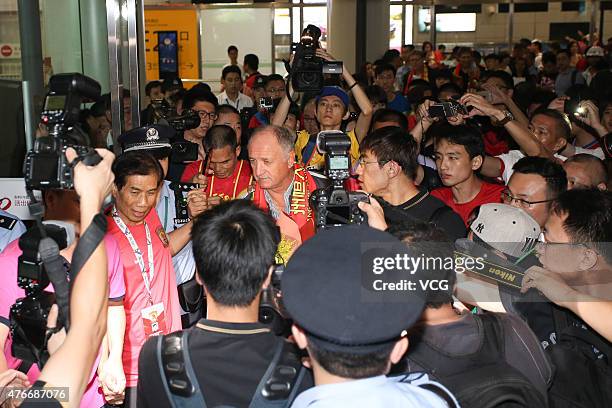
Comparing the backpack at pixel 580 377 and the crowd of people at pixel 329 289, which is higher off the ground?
the crowd of people at pixel 329 289

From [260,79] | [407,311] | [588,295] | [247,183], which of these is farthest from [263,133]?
[260,79]

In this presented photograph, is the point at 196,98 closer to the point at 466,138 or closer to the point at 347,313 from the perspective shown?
the point at 466,138

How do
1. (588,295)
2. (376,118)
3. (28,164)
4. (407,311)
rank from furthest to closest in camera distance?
(376,118) → (588,295) → (28,164) → (407,311)

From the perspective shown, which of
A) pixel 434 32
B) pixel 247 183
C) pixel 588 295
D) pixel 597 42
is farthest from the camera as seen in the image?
pixel 434 32

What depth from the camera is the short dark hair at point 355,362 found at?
1.47 meters

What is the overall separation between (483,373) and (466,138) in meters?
2.35

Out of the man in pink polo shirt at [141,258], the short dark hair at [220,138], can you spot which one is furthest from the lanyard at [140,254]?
the short dark hair at [220,138]

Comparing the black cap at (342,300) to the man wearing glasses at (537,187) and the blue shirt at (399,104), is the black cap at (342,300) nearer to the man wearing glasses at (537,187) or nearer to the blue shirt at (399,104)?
the man wearing glasses at (537,187)

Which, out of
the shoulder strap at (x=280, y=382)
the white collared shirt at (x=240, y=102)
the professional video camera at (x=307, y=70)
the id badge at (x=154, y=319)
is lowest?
the id badge at (x=154, y=319)

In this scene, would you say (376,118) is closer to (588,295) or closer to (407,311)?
(588,295)

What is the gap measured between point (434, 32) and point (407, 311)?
15.2m

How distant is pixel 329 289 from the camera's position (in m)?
1.46

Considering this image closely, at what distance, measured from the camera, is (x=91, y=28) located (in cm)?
539

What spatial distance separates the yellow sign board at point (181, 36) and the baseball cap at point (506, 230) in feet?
40.5
